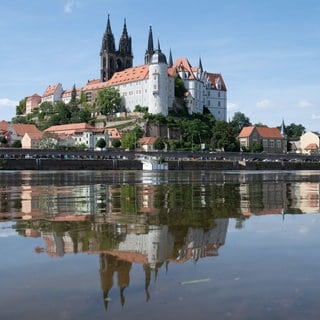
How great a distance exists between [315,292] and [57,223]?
7651 millimetres

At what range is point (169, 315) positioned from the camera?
5.32m

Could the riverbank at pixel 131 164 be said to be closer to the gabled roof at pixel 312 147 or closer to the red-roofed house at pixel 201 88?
the red-roofed house at pixel 201 88

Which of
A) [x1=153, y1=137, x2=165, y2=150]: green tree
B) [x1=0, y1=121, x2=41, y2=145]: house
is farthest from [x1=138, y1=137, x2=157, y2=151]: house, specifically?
[x1=0, y1=121, x2=41, y2=145]: house

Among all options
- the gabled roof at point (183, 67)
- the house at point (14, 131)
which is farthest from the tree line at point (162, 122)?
the house at point (14, 131)

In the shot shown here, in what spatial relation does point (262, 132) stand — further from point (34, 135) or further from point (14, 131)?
point (14, 131)

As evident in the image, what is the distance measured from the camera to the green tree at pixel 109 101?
565ft

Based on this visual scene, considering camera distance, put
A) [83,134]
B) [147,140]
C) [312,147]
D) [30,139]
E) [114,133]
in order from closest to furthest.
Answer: [147,140], [30,139], [114,133], [83,134], [312,147]

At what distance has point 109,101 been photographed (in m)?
172

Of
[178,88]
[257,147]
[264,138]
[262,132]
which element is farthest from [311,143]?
[178,88]

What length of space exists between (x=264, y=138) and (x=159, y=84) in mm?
43772

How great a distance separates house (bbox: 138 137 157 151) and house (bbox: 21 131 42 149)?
3156 centimetres

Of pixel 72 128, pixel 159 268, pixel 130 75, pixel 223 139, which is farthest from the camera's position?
pixel 130 75

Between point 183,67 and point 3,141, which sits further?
point 183,67

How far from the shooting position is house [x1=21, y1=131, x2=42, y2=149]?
504 feet
